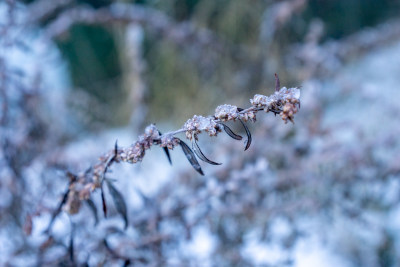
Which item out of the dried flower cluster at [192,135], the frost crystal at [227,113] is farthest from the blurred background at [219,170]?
the frost crystal at [227,113]

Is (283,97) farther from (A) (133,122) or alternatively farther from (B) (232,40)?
(B) (232,40)

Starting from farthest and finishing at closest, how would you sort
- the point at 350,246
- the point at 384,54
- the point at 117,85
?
the point at 117,85, the point at 384,54, the point at 350,246

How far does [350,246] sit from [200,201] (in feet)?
1.57

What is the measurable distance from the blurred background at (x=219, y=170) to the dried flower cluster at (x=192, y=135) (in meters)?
0.02

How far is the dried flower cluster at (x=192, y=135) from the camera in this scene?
30 cm

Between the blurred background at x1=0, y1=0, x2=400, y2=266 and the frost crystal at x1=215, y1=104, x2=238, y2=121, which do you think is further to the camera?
the blurred background at x1=0, y1=0, x2=400, y2=266

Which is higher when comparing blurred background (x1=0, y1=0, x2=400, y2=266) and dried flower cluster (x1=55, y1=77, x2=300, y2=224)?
blurred background (x1=0, y1=0, x2=400, y2=266)

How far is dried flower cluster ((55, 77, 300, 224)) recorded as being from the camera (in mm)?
302

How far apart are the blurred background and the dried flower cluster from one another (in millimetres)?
19

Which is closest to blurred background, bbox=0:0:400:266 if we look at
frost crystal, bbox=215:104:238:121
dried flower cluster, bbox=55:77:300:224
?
dried flower cluster, bbox=55:77:300:224

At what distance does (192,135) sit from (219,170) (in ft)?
1.49

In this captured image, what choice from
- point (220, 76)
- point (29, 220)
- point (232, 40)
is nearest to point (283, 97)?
point (29, 220)

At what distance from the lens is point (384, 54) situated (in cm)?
182

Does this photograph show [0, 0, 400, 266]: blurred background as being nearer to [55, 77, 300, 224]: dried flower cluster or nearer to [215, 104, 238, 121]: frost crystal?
[55, 77, 300, 224]: dried flower cluster
